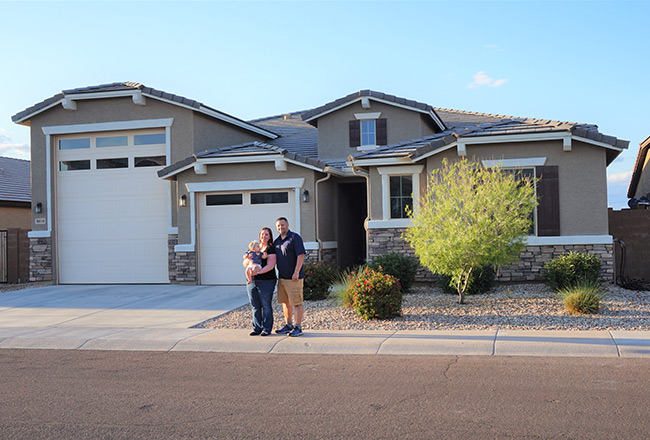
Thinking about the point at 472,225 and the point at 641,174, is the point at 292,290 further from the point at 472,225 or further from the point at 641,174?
the point at 641,174

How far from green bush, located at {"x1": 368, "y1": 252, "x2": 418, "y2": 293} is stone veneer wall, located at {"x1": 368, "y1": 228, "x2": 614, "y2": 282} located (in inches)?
28.5

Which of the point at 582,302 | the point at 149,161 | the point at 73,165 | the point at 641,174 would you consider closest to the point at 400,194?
the point at 582,302

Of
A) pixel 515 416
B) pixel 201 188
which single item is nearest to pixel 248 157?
→ pixel 201 188

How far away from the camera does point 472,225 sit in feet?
38.6

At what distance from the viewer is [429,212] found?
12.2 m

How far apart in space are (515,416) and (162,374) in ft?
13.9

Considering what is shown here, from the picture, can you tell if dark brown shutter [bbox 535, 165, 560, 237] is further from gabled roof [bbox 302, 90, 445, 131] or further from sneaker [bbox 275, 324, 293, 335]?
sneaker [bbox 275, 324, 293, 335]

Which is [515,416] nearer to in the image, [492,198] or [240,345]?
[240,345]

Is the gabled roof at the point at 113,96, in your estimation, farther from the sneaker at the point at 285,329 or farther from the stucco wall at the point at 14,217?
the sneaker at the point at 285,329

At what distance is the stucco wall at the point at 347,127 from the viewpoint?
19375mm

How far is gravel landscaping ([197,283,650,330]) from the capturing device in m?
10.1

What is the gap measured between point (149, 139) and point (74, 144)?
2407 mm

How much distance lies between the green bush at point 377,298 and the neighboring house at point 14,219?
13267 millimetres

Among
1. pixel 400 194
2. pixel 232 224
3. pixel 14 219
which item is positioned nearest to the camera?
pixel 400 194
